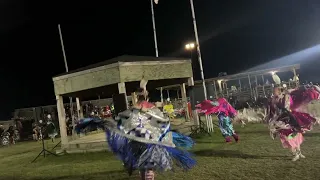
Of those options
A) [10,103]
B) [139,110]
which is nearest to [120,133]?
[139,110]

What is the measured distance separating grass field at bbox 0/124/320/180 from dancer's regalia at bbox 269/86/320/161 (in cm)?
45

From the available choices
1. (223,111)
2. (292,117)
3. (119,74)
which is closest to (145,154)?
(292,117)

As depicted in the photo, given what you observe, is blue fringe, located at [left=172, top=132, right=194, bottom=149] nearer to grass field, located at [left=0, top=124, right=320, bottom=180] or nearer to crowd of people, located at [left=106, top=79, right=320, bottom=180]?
crowd of people, located at [left=106, top=79, right=320, bottom=180]

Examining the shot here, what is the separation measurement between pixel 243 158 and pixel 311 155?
1.65 m

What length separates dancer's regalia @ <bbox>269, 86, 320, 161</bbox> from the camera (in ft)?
27.3

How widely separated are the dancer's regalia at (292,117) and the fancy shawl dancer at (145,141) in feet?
9.17

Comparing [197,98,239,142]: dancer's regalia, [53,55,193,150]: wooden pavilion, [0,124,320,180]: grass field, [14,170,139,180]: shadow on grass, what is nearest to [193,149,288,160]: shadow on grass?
[0,124,320,180]: grass field

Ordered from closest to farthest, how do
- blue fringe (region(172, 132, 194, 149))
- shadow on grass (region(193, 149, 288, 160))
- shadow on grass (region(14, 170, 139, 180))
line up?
blue fringe (region(172, 132, 194, 149))
shadow on grass (region(14, 170, 139, 180))
shadow on grass (region(193, 149, 288, 160))

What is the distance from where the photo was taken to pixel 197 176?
7.86m

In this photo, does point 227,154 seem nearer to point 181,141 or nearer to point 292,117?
point 292,117

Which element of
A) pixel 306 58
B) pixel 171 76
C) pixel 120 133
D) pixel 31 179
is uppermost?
pixel 306 58

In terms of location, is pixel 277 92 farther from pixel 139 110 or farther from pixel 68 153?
pixel 68 153

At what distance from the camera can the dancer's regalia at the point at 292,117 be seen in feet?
27.3

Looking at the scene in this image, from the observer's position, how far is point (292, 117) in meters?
8.40
